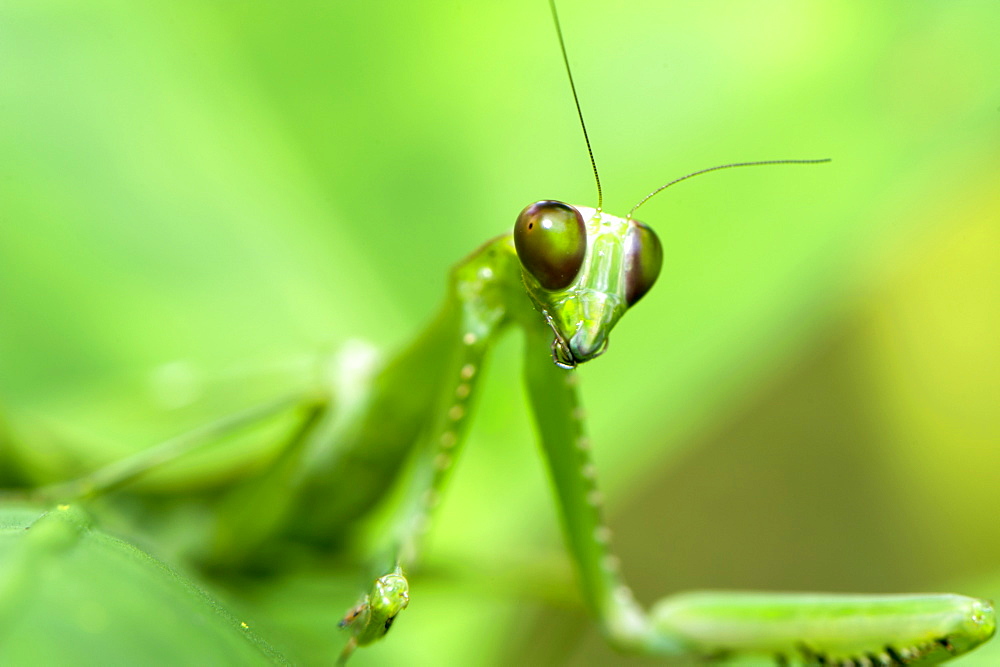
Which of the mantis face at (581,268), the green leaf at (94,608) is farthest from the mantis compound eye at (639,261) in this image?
the green leaf at (94,608)

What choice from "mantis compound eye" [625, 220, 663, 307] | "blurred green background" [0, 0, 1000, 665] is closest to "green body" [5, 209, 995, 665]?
"mantis compound eye" [625, 220, 663, 307]

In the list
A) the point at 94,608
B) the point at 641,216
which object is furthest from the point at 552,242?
the point at 641,216

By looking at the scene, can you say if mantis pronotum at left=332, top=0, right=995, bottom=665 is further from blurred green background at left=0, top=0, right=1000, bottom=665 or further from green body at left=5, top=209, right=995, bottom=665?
blurred green background at left=0, top=0, right=1000, bottom=665

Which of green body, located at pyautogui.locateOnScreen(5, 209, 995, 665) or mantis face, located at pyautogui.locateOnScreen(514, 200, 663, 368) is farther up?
mantis face, located at pyautogui.locateOnScreen(514, 200, 663, 368)

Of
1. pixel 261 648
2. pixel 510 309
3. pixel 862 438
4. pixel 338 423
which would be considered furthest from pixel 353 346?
pixel 862 438

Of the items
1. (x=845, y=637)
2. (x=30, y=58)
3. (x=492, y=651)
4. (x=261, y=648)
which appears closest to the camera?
(x=261, y=648)

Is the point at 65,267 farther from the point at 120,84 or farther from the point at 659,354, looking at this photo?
the point at 659,354

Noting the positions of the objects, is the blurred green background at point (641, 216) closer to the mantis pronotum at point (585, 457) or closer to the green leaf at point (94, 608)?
the mantis pronotum at point (585, 457)
